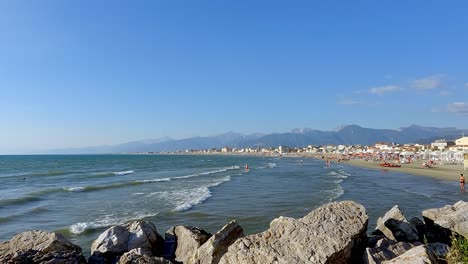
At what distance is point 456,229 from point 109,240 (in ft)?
28.4

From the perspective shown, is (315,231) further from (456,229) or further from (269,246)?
(456,229)

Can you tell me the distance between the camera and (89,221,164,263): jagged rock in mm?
9250

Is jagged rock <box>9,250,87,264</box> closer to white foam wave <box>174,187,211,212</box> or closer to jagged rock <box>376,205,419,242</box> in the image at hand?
jagged rock <box>376,205,419,242</box>

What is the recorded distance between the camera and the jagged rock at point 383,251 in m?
7.19

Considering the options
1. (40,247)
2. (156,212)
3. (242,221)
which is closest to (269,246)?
(40,247)

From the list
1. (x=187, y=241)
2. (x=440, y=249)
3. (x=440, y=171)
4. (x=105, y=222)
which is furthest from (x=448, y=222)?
(x=440, y=171)

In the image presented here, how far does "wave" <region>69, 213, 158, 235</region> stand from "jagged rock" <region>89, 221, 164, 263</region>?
26.2 feet

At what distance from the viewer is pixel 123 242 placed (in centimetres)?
945

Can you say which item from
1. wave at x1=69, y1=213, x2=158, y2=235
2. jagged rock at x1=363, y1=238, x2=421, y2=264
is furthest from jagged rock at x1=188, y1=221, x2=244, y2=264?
wave at x1=69, y1=213, x2=158, y2=235

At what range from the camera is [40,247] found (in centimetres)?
865

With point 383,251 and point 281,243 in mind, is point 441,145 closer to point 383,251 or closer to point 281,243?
point 383,251

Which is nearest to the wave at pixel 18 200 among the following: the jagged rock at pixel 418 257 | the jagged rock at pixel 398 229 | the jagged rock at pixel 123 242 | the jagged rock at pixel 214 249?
the jagged rock at pixel 123 242

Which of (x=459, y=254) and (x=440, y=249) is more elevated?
(x=459, y=254)

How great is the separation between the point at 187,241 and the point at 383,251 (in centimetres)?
437
